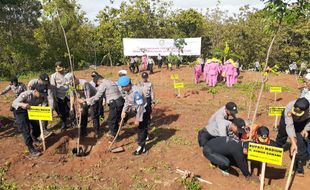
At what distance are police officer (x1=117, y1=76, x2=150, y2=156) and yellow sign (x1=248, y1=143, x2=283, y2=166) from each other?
8.47 ft

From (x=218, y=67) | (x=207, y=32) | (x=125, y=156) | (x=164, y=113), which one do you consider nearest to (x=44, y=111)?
(x=125, y=156)

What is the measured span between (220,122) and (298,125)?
158 centimetres

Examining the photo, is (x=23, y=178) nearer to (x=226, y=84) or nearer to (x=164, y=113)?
(x=164, y=113)

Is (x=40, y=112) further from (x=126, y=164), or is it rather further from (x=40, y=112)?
(x=126, y=164)

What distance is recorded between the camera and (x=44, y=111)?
6.61 metres

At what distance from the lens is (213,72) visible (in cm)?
1662

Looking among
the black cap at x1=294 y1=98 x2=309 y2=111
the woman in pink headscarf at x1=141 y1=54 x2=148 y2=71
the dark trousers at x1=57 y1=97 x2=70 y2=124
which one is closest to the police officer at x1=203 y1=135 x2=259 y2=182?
the black cap at x1=294 y1=98 x2=309 y2=111

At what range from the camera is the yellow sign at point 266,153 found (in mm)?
4805

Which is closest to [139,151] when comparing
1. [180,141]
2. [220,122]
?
[180,141]

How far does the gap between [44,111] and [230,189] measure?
404 centimetres

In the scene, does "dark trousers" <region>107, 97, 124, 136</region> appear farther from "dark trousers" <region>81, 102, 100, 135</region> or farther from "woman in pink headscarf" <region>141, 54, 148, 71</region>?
"woman in pink headscarf" <region>141, 54, 148, 71</region>

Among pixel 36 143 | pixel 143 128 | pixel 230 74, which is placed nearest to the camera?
pixel 143 128

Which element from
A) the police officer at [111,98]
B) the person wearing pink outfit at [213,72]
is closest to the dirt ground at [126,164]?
the police officer at [111,98]

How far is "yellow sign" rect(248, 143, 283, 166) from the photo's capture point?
4.80 metres
